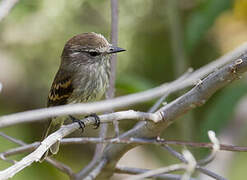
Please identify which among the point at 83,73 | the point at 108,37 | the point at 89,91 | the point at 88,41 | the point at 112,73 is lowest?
the point at 112,73

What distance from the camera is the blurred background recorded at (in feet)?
14.4

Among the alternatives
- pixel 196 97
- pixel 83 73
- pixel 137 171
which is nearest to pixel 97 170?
pixel 137 171

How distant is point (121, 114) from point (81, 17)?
9.54 feet

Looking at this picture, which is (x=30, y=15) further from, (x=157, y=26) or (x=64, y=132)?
(x=64, y=132)

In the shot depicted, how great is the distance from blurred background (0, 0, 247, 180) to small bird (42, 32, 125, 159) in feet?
2.49

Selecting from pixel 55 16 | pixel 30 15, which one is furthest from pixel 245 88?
pixel 30 15

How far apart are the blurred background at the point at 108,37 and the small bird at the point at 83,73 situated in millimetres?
759

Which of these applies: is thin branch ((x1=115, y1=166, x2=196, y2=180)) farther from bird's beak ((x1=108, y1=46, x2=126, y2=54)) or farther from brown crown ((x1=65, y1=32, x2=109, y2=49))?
brown crown ((x1=65, y1=32, x2=109, y2=49))

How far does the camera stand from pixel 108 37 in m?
4.81

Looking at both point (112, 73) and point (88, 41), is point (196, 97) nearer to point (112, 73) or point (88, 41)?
point (112, 73)

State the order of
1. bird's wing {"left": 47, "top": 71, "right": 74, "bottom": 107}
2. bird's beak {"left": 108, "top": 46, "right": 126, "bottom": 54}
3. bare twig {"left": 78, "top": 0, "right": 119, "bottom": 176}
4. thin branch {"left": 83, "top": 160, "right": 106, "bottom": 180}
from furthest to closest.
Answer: bird's wing {"left": 47, "top": 71, "right": 74, "bottom": 107}, bird's beak {"left": 108, "top": 46, "right": 126, "bottom": 54}, bare twig {"left": 78, "top": 0, "right": 119, "bottom": 176}, thin branch {"left": 83, "top": 160, "right": 106, "bottom": 180}

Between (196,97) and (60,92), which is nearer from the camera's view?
(196,97)

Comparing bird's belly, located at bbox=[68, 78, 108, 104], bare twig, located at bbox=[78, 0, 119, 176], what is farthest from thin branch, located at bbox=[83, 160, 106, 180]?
bird's belly, located at bbox=[68, 78, 108, 104]

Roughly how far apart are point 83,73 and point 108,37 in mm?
1306
